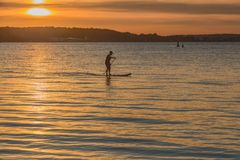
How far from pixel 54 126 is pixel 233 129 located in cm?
599

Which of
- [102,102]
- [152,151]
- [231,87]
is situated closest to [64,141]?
[152,151]

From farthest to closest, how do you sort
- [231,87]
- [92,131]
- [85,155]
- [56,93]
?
[231,87] → [56,93] → [92,131] → [85,155]

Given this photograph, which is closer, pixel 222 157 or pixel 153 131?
pixel 222 157

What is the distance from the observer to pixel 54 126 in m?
20.7

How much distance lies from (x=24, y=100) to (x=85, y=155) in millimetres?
14397

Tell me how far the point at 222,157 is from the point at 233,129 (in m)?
4.53

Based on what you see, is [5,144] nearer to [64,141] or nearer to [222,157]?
[64,141]

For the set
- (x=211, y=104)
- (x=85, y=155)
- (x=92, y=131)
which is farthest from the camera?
(x=211, y=104)

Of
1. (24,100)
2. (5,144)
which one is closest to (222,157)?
(5,144)

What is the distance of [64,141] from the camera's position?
17828 mm

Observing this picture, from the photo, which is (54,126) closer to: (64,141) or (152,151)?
(64,141)

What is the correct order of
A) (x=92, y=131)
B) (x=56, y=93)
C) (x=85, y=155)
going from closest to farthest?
(x=85, y=155)
(x=92, y=131)
(x=56, y=93)

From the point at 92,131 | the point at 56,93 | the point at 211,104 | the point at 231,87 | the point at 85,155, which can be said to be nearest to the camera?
the point at 85,155

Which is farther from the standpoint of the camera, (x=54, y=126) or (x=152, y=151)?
(x=54, y=126)
